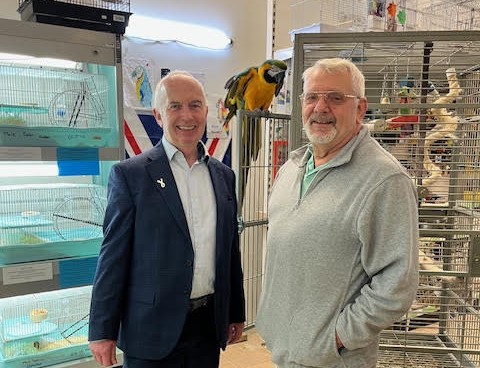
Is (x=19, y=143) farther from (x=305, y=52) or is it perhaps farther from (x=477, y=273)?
(x=477, y=273)

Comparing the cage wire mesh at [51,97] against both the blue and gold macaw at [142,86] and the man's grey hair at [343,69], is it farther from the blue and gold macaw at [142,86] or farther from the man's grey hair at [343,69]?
the man's grey hair at [343,69]

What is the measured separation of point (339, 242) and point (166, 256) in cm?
51

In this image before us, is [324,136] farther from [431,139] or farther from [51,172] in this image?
[51,172]

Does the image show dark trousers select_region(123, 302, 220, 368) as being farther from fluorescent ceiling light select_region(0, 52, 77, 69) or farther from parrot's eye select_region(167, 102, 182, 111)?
fluorescent ceiling light select_region(0, 52, 77, 69)

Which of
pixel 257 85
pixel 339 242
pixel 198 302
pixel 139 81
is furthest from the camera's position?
pixel 139 81

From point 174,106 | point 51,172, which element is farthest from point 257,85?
point 51,172

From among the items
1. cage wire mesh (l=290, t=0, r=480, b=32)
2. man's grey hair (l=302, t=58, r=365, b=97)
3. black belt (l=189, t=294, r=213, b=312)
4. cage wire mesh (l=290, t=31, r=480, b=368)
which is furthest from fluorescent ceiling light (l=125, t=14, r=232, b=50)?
black belt (l=189, t=294, r=213, b=312)

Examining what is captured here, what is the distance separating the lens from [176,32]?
102 inches

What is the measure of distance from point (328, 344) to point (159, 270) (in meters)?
0.52

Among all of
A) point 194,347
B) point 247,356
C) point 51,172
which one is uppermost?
point 51,172

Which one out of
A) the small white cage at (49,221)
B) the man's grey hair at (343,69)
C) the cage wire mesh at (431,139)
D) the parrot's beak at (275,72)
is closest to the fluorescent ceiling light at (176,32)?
the parrot's beak at (275,72)

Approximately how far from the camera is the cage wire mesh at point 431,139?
151 cm

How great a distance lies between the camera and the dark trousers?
128 cm

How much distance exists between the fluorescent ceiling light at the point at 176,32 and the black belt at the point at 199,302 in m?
1.70
